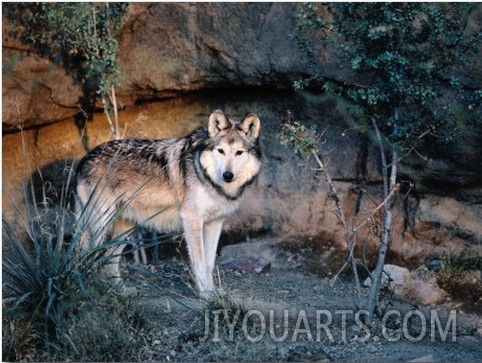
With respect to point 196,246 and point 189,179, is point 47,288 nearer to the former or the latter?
point 196,246

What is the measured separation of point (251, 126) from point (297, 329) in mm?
2404

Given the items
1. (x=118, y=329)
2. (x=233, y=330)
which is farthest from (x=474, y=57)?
(x=118, y=329)

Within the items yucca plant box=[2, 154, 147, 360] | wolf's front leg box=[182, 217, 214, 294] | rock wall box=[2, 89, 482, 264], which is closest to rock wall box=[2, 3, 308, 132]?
rock wall box=[2, 89, 482, 264]

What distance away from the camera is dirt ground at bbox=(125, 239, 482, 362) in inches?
263

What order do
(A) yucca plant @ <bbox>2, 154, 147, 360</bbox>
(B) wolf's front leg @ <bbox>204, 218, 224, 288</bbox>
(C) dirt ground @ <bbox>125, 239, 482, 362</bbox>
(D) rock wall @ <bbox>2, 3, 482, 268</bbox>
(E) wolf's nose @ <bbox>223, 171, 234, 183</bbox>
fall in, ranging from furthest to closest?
(D) rock wall @ <bbox>2, 3, 482, 268</bbox>, (B) wolf's front leg @ <bbox>204, 218, 224, 288</bbox>, (E) wolf's nose @ <bbox>223, 171, 234, 183</bbox>, (C) dirt ground @ <bbox>125, 239, 482, 362</bbox>, (A) yucca plant @ <bbox>2, 154, 147, 360</bbox>

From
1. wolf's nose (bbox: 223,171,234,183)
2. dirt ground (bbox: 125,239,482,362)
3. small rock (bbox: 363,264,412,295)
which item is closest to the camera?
dirt ground (bbox: 125,239,482,362)

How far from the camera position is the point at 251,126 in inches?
337

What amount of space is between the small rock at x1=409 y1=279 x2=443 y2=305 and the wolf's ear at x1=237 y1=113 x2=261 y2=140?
2.52m

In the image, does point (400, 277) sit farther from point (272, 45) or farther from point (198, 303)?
point (272, 45)

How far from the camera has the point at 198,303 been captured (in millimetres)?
7754

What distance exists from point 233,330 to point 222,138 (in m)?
2.38

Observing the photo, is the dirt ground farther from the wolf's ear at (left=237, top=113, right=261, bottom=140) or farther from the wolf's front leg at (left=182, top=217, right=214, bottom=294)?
the wolf's ear at (left=237, top=113, right=261, bottom=140)

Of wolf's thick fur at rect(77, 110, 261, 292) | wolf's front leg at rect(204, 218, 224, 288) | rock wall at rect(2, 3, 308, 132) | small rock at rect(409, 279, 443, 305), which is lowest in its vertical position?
small rock at rect(409, 279, 443, 305)

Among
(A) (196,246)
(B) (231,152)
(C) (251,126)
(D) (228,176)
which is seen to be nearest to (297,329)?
(A) (196,246)
